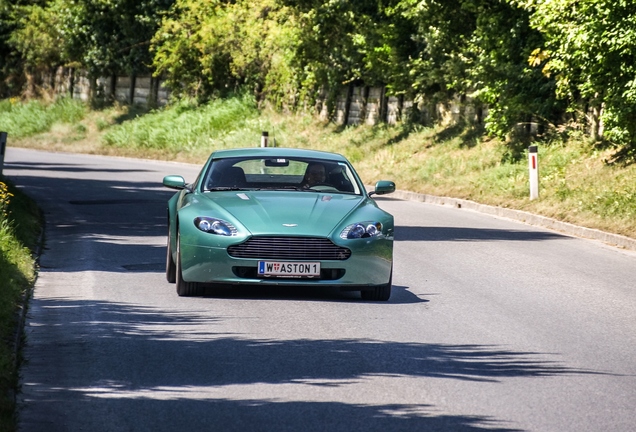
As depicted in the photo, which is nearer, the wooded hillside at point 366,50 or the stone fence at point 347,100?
the wooded hillside at point 366,50

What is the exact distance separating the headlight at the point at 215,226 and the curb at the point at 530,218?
9012 millimetres

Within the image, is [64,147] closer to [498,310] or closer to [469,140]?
[469,140]

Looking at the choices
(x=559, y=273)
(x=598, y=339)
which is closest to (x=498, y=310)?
(x=598, y=339)

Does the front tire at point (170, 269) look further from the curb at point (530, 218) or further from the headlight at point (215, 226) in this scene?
the curb at point (530, 218)

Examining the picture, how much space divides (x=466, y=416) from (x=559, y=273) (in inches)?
321

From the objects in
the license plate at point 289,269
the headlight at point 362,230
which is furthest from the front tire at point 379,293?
the license plate at point 289,269

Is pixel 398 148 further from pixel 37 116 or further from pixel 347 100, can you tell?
pixel 37 116

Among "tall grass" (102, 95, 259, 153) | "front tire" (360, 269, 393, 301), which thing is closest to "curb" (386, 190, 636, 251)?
"front tire" (360, 269, 393, 301)

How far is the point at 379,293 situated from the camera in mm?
12125

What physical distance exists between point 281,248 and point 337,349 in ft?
8.01

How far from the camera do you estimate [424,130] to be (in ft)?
123

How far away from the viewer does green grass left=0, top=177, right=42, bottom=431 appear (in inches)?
292

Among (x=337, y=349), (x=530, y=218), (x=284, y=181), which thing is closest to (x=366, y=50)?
(x=530, y=218)

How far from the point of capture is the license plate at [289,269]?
11586 mm
